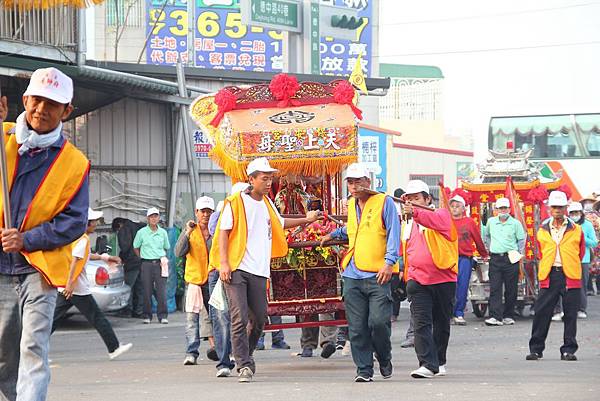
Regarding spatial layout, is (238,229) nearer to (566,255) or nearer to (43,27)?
(566,255)

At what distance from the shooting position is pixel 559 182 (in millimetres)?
24531

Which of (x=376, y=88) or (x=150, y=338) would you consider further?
(x=376, y=88)

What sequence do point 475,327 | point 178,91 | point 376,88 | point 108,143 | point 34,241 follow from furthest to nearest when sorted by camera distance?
point 376,88 < point 108,143 < point 178,91 < point 475,327 < point 34,241

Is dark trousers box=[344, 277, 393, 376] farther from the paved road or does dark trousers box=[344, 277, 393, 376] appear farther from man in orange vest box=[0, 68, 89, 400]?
man in orange vest box=[0, 68, 89, 400]

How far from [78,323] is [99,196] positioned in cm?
415

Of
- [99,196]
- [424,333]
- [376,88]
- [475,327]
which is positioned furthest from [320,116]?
[376,88]

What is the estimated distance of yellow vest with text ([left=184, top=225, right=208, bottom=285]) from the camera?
13.5 metres

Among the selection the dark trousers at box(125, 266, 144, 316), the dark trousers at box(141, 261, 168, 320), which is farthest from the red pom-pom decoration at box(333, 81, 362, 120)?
the dark trousers at box(125, 266, 144, 316)

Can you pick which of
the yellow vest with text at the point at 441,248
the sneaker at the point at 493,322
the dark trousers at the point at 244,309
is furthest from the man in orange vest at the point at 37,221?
the sneaker at the point at 493,322

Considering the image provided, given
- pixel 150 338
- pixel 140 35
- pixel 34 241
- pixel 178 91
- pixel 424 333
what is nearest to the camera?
pixel 34 241

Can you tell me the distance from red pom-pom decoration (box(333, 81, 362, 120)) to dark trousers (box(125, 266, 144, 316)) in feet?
25.6

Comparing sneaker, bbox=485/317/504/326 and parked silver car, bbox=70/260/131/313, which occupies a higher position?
parked silver car, bbox=70/260/131/313

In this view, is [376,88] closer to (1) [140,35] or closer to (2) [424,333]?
(1) [140,35]

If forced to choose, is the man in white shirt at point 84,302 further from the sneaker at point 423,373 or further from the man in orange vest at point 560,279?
the man in orange vest at point 560,279
